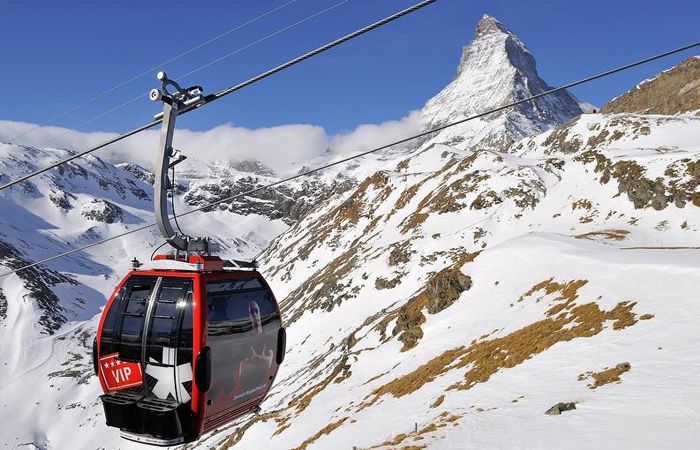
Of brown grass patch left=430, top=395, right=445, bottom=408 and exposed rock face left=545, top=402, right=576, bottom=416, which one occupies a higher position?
exposed rock face left=545, top=402, right=576, bottom=416

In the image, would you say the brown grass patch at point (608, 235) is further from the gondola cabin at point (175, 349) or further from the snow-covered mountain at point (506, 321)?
the gondola cabin at point (175, 349)

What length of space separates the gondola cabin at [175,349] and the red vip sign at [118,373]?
25mm

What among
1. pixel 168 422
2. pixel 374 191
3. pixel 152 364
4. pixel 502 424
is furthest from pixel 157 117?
pixel 374 191

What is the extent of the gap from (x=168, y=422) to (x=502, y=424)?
9348mm

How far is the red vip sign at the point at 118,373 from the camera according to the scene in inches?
440

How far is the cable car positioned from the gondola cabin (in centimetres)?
2

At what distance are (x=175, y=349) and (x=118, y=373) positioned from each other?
209cm

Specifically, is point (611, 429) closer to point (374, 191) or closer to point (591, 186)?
point (591, 186)

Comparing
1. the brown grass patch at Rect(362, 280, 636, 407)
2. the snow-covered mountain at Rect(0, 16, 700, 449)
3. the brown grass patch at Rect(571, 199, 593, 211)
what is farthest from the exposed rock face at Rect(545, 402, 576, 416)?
the brown grass patch at Rect(571, 199, 593, 211)

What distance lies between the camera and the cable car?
1065 centimetres

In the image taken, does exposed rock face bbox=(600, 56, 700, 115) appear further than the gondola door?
Yes

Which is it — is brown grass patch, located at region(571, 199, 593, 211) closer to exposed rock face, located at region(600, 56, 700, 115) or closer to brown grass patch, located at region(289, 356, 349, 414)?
brown grass patch, located at region(289, 356, 349, 414)

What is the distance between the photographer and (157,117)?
10.9m

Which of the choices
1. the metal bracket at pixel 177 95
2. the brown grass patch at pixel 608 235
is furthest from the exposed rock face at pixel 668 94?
the metal bracket at pixel 177 95
